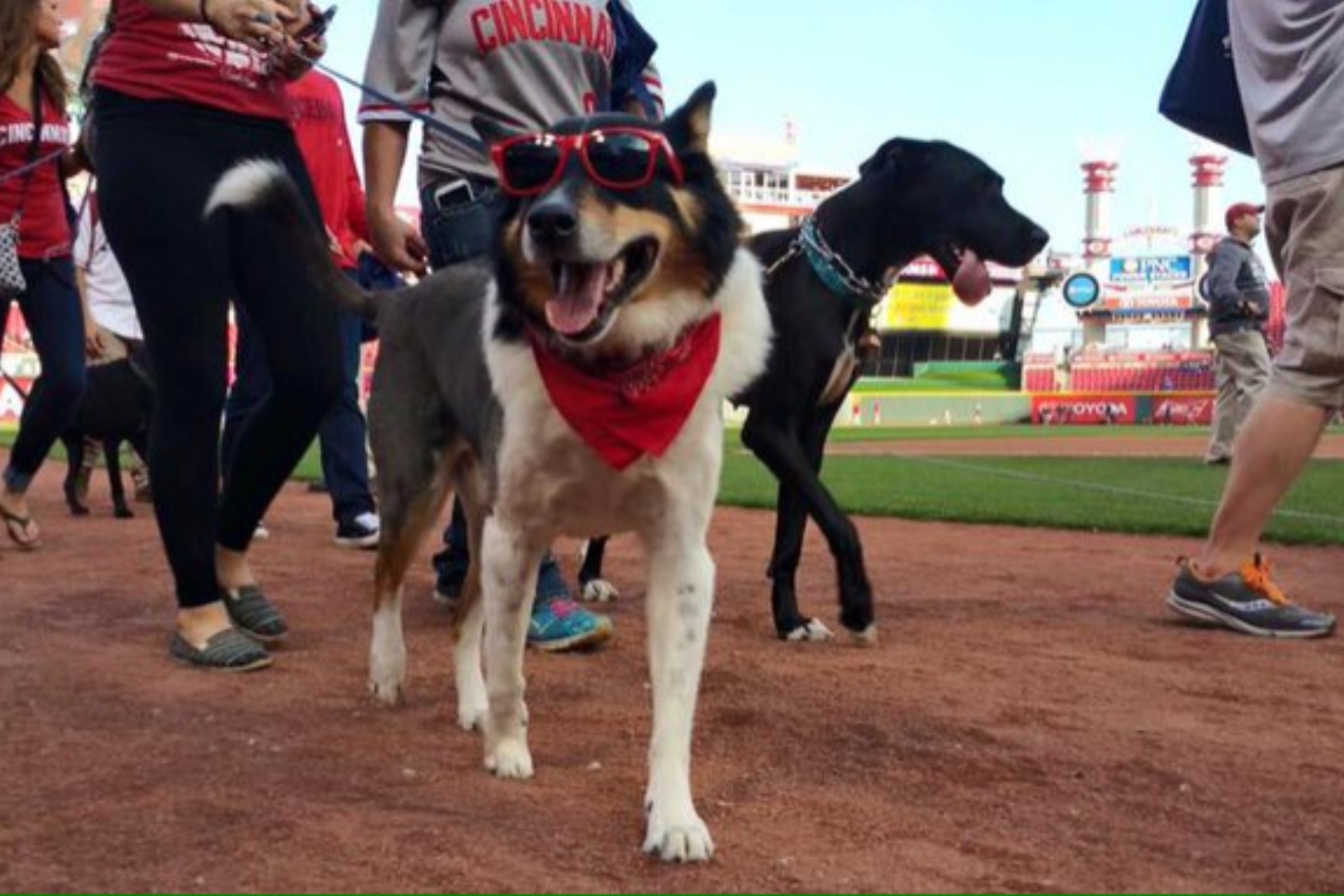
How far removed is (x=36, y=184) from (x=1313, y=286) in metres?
5.62

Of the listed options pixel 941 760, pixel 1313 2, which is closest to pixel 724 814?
pixel 941 760

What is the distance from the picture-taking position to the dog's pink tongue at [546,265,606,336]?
9.79 ft

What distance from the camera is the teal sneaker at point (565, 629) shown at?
4.75 meters

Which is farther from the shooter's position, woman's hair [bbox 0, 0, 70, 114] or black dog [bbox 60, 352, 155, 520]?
black dog [bbox 60, 352, 155, 520]

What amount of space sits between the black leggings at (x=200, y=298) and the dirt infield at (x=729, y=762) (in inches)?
23.6

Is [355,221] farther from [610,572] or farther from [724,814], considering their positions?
[724,814]

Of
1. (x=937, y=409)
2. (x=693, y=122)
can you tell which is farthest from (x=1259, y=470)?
(x=937, y=409)

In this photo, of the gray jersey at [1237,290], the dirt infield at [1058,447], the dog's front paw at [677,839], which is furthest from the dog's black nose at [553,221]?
the dirt infield at [1058,447]

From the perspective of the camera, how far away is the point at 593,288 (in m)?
3.01

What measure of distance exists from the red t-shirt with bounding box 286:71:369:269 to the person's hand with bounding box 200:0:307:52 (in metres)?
3.32

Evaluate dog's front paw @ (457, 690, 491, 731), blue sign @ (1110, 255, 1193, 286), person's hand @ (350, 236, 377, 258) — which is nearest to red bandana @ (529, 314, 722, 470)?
dog's front paw @ (457, 690, 491, 731)

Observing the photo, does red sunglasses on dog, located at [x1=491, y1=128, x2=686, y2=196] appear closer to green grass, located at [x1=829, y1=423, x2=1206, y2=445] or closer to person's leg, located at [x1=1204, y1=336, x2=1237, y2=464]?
person's leg, located at [x1=1204, y1=336, x2=1237, y2=464]

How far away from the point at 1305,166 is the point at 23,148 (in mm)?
5510

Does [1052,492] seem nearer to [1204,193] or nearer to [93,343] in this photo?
[93,343]
